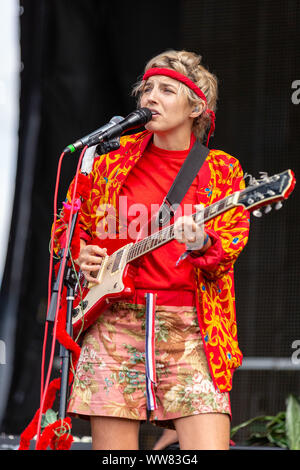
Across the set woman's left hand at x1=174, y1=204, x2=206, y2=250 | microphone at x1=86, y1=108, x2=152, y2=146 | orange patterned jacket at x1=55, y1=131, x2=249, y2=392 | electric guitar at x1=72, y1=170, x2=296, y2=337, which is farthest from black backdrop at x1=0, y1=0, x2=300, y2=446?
woman's left hand at x1=174, y1=204, x2=206, y2=250

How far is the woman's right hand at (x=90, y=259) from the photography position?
2316mm

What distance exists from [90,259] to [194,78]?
73 cm

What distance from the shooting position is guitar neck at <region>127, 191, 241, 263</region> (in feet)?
6.88

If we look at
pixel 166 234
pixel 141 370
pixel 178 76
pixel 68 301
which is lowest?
pixel 141 370

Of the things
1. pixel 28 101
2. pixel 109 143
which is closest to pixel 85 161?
pixel 109 143

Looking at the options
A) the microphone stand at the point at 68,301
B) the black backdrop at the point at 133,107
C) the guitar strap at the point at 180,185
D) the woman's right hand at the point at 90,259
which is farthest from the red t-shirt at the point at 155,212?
the black backdrop at the point at 133,107

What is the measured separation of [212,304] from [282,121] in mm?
2580

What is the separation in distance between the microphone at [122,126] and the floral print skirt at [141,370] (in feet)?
1.75

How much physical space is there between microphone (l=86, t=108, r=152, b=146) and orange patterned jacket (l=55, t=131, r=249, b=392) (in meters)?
0.21

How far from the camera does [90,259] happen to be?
2.32m

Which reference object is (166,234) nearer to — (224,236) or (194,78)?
(224,236)

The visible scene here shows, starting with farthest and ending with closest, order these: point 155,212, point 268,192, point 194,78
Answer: point 194,78 < point 155,212 < point 268,192

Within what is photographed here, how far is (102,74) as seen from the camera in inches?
174

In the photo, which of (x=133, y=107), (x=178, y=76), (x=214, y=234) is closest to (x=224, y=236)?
(x=214, y=234)
